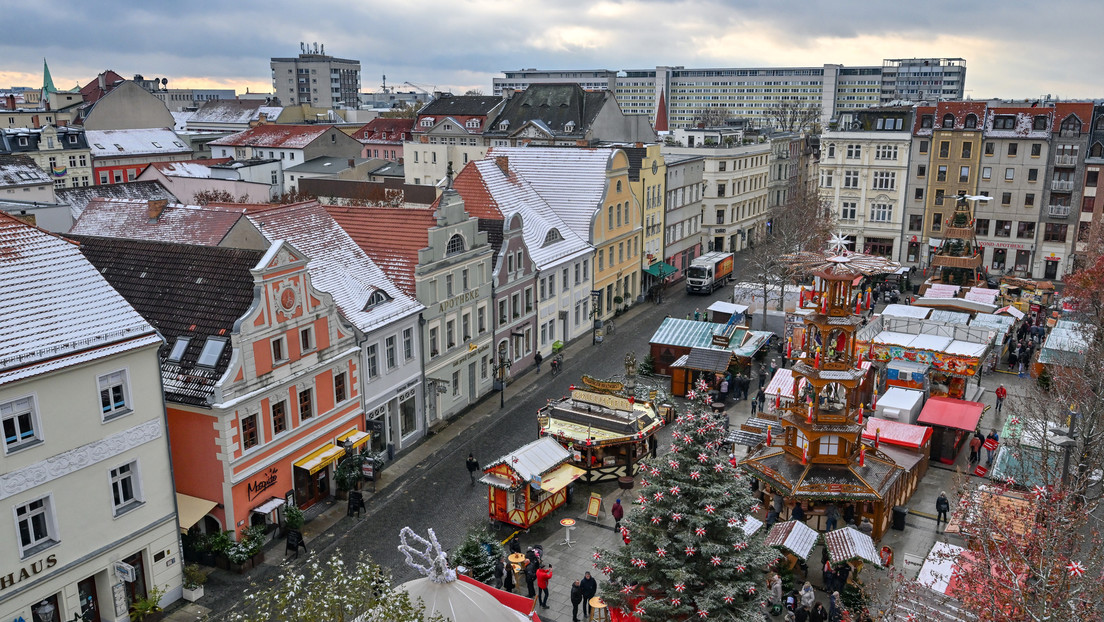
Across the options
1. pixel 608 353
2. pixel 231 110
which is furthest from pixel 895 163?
pixel 231 110

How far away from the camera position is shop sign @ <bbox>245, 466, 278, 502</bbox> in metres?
28.0

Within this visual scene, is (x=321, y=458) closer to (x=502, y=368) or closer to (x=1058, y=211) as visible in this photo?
(x=502, y=368)

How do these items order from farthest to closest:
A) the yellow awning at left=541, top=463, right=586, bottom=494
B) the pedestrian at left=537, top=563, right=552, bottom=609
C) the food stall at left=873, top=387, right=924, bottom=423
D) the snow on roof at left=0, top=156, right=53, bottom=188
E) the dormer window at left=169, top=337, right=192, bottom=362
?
the snow on roof at left=0, top=156, right=53, bottom=188
the food stall at left=873, top=387, right=924, bottom=423
the yellow awning at left=541, top=463, right=586, bottom=494
the dormer window at left=169, top=337, right=192, bottom=362
the pedestrian at left=537, top=563, right=552, bottom=609

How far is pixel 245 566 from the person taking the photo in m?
26.8

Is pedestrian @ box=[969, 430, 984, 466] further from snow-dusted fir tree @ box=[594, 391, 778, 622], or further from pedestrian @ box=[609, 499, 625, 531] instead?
snow-dusted fir tree @ box=[594, 391, 778, 622]

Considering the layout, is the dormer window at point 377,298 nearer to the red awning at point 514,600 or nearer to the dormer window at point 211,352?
the dormer window at point 211,352

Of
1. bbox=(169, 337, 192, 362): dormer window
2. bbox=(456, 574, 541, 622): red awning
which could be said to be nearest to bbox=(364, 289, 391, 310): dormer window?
bbox=(169, 337, 192, 362): dormer window

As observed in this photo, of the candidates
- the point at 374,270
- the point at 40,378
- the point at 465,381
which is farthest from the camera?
the point at 465,381

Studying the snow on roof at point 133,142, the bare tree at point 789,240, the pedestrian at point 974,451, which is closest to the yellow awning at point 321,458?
the pedestrian at point 974,451

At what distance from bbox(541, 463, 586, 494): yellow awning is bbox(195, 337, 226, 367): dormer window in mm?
11670

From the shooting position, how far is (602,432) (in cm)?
3372

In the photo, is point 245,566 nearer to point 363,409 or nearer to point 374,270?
point 363,409

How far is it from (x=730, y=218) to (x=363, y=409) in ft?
178

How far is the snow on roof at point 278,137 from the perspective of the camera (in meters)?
88.4
